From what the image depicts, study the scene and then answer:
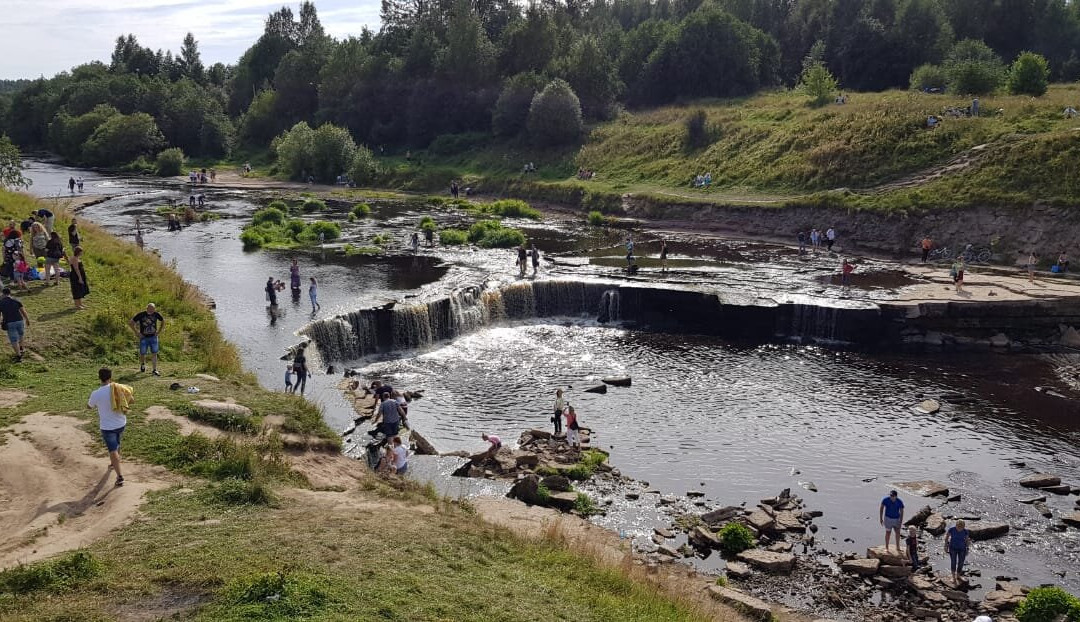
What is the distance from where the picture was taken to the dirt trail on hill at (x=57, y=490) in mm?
12680

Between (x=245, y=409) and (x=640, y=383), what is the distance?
15.2 meters

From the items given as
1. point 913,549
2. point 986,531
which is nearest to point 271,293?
point 913,549

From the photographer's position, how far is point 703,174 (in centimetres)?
6494

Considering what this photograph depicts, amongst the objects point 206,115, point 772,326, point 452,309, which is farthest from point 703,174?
point 206,115

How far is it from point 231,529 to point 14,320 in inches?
399

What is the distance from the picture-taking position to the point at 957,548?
18.1m

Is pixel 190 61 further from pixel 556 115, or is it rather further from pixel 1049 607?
pixel 1049 607

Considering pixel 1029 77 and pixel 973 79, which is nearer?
pixel 1029 77

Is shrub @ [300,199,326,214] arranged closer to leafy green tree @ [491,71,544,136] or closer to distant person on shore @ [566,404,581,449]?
leafy green tree @ [491,71,544,136]

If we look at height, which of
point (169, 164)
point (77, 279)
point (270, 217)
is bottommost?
point (77, 279)

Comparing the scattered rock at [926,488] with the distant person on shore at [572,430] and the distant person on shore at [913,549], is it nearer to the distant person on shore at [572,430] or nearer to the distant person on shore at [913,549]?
the distant person on shore at [913,549]

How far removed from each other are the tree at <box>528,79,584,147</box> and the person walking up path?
62.0m

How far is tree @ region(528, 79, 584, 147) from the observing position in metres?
79.3

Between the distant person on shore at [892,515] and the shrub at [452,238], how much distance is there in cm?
3628
